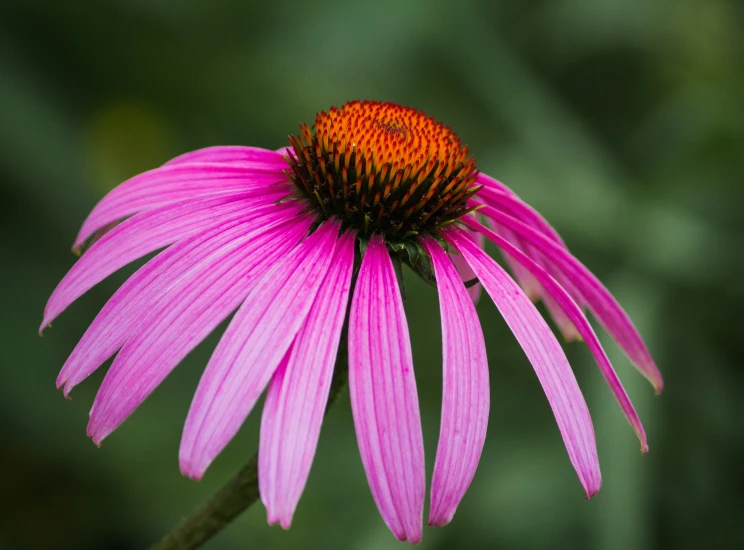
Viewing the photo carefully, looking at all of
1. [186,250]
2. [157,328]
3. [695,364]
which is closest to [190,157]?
[186,250]

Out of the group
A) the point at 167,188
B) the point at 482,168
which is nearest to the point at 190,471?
the point at 167,188

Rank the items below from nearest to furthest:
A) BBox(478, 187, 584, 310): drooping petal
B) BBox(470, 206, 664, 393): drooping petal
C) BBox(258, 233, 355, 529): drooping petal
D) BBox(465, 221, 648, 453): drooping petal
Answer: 1. BBox(258, 233, 355, 529): drooping petal
2. BBox(465, 221, 648, 453): drooping petal
3. BBox(470, 206, 664, 393): drooping petal
4. BBox(478, 187, 584, 310): drooping petal

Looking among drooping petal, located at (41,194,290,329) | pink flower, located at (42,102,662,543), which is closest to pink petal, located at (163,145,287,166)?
pink flower, located at (42,102,662,543)

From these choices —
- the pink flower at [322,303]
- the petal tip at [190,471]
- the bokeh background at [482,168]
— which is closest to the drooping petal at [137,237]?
the pink flower at [322,303]

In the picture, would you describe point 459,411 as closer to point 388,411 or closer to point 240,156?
point 388,411

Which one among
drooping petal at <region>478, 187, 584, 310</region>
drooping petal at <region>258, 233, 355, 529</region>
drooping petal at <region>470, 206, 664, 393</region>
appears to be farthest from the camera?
drooping petal at <region>478, 187, 584, 310</region>

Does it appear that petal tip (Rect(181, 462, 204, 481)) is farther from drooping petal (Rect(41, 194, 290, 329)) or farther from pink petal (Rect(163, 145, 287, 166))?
pink petal (Rect(163, 145, 287, 166))

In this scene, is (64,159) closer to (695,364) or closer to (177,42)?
(177,42)
